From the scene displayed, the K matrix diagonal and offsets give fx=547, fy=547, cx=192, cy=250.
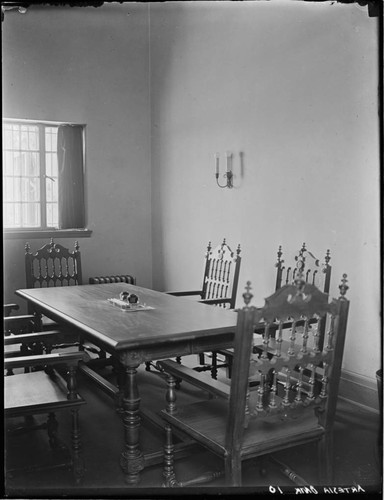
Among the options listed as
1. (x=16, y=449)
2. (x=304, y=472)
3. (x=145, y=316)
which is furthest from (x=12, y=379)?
(x=304, y=472)

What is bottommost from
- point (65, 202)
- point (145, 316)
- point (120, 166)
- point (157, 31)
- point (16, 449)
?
point (16, 449)

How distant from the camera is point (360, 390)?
151 inches

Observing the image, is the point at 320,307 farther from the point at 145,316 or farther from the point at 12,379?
the point at 12,379

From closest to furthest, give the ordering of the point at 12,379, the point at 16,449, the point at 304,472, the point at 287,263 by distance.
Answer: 1. the point at 304,472
2. the point at 12,379
3. the point at 16,449
4. the point at 287,263

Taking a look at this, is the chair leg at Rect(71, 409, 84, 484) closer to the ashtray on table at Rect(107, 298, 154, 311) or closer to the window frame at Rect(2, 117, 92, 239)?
the ashtray on table at Rect(107, 298, 154, 311)

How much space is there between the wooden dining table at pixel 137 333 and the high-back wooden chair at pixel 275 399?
203 millimetres

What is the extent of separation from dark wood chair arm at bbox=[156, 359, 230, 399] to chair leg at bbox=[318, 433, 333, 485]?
0.50 meters

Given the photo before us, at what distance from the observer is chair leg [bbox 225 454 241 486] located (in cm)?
218

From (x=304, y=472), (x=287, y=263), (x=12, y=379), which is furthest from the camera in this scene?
(x=287, y=263)

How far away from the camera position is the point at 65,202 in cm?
673

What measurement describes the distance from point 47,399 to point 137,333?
56 centimetres

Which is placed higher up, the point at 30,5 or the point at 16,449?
the point at 30,5

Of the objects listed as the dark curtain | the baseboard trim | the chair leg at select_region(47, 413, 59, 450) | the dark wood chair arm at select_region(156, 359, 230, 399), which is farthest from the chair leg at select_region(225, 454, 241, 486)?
the dark curtain

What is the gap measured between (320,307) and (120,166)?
5.18 meters
